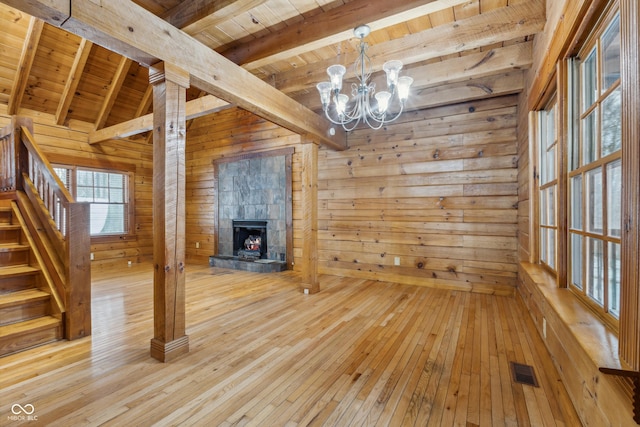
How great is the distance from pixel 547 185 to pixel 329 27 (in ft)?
7.73

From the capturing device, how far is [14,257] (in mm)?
2645

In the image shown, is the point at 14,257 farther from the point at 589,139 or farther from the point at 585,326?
the point at 589,139

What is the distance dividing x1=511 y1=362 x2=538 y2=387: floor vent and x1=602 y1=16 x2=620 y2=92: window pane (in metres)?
1.71

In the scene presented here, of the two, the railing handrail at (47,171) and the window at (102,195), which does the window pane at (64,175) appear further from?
the railing handrail at (47,171)

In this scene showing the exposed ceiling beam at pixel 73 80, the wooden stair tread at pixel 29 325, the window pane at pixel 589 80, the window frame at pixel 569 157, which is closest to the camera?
the window frame at pixel 569 157

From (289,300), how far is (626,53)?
10.8 ft

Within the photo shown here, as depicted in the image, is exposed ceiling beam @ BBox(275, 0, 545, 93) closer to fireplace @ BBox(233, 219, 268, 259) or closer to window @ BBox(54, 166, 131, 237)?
fireplace @ BBox(233, 219, 268, 259)

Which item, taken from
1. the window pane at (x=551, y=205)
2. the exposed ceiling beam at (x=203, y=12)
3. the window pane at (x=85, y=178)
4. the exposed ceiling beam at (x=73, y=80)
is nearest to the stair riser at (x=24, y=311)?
the exposed ceiling beam at (x=203, y=12)

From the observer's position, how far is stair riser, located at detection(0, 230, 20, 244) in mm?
2766

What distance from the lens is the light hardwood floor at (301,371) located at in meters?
1.49

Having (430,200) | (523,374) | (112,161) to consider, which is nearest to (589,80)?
(523,374)

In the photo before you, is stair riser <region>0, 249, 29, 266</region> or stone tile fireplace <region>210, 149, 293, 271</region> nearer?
stair riser <region>0, 249, 29, 266</region>

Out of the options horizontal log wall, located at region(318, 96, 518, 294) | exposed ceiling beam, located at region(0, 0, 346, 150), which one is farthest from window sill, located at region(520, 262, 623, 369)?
exposed ceiling beam, located at region(0, 0, 346, 150)

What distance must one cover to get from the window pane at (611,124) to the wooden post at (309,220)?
283 cm
